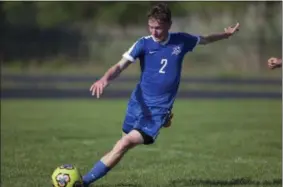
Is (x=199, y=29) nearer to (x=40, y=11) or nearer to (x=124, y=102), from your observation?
(x=40, y=11)

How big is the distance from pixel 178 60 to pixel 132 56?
0.57 metres

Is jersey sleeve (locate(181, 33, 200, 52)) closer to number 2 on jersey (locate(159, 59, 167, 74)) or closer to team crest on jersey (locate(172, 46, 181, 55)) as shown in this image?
team crest on jersey (locate(172, 46, 181, 55))

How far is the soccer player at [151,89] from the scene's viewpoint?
7484mm

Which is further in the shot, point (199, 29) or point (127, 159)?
point (199, 29)

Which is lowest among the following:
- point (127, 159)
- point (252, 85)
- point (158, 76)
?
point (252, 85)

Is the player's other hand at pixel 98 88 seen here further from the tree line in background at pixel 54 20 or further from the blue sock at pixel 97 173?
the tree line in background at pixel 54 20

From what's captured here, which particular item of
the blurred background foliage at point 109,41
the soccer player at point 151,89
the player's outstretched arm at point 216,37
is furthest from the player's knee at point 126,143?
the blurred background foliage at point 109,41

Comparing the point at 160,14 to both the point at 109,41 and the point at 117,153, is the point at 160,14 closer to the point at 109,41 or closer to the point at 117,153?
the point at 117,153

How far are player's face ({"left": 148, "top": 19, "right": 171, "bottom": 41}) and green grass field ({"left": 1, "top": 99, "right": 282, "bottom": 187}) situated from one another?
5.84 feet

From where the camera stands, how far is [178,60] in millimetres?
7723

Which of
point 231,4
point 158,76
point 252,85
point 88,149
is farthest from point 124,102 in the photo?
point 231,4

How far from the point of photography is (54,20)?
143 ft

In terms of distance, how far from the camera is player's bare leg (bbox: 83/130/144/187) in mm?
7457

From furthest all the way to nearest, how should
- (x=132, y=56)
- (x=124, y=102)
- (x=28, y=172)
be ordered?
1. (x=124, y=102)
2. (x=28, y=172)
3. (x=132, y=56)
